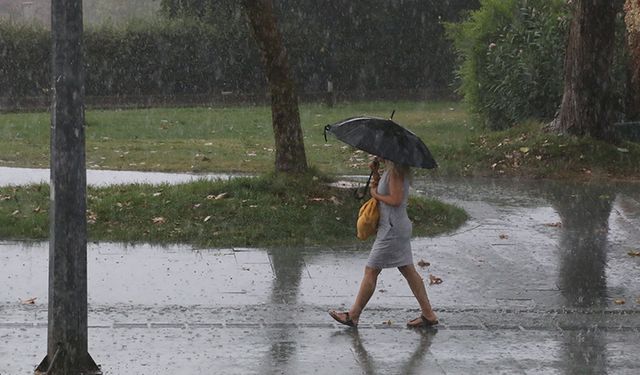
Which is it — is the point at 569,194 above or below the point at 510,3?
below

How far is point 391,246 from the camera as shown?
8.32 m

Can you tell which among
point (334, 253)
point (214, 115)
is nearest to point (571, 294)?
point (334, 253)

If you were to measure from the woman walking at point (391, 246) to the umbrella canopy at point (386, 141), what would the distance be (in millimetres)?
144

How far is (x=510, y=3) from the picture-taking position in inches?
825

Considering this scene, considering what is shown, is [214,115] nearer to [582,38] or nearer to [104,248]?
[582,38]

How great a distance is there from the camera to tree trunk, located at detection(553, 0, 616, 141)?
16.3 m

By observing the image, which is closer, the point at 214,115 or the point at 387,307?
the point at 387,307

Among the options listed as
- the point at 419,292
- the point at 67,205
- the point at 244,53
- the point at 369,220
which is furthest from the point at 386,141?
the point at 244,53

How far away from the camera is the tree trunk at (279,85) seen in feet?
39.8

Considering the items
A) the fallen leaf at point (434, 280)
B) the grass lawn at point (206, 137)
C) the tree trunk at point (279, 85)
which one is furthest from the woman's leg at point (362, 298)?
the grass lawn at point (206, 137)

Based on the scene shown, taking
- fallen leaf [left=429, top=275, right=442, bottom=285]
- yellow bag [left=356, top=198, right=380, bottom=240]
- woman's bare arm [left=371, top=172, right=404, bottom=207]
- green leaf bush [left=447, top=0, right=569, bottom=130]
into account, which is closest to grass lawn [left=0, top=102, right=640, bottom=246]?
green leaf bush [left=447, top=0, right=569, bottom=130]

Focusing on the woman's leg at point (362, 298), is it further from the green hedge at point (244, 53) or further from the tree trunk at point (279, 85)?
the green hedge at point (244, 53)

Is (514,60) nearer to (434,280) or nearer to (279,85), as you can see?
(279,85)

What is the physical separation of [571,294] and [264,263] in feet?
8.74
